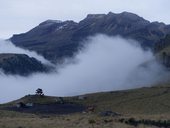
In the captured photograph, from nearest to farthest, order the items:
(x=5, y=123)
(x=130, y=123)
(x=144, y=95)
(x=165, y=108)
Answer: (x=5, y=123) → (x=130, y=123) → (x=165, y=108) → (x=144, y=95)

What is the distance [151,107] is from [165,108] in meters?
7.35

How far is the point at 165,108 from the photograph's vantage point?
445 feet

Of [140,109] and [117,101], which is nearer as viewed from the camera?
[140,109]

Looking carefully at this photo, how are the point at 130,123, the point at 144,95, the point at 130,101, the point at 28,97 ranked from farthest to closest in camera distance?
the point at 28,97 → the point at 144,95 → the point at 130,101 → the point at 130,123

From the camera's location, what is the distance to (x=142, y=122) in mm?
85750

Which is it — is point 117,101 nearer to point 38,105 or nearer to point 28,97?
point 38,105

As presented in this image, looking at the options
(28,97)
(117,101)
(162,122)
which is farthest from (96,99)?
(162,122)

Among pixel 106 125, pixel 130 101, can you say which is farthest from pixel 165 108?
pixel 106 125

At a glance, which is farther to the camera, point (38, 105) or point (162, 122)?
point (38, 105)

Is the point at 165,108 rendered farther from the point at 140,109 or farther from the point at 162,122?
the point at 162,122

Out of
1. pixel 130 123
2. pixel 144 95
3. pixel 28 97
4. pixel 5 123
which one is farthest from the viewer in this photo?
pixel 28 97

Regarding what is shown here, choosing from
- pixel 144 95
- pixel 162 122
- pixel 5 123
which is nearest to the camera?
pixel 5 123

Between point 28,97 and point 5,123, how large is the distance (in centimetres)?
12135

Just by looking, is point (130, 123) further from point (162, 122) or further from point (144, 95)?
point (144, 95)
